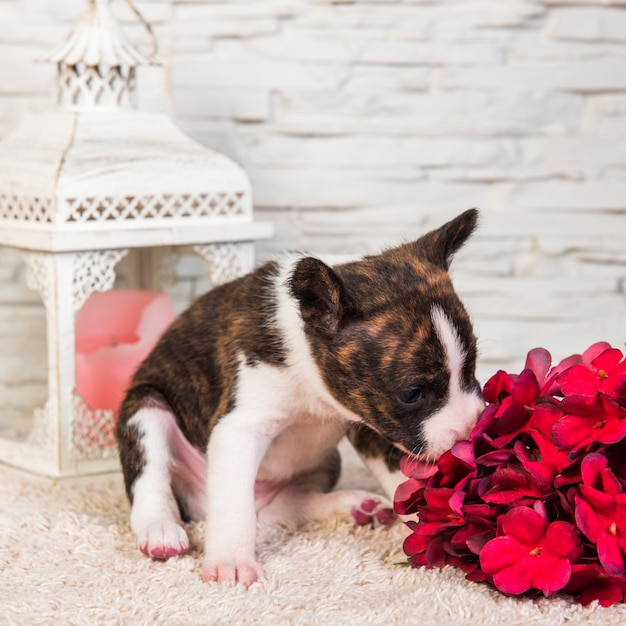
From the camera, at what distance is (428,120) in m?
3.17

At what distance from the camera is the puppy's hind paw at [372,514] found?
83.7 inches

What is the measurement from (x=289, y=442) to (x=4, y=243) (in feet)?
2.82

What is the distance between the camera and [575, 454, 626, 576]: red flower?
5.13 ft

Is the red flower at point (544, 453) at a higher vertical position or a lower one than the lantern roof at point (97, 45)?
lower

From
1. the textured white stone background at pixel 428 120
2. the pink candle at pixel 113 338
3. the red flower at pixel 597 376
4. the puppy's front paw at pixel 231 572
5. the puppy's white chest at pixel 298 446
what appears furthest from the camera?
the textured white stone background at pixel 428 120

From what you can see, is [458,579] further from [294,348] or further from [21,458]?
[21,458]

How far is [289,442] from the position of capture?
210 cm

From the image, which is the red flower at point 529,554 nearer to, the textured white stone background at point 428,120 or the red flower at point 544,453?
the red flower at point 544,453

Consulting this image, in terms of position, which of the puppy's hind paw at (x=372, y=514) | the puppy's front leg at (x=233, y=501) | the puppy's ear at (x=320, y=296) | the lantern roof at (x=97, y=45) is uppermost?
the lantern roof at (x=97, y=45)

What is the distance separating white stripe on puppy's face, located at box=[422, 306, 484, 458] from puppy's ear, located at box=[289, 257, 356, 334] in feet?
0.51

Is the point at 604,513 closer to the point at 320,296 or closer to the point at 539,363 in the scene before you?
the point at 539,363

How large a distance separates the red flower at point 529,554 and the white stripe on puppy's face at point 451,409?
0.16 m

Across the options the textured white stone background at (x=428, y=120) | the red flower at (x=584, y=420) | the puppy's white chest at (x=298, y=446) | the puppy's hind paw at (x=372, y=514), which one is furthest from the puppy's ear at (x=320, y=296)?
the textured white stone background at (x=428, y=120)

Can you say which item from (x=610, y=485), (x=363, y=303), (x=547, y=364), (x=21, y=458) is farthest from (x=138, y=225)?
(x=610, y=485)
